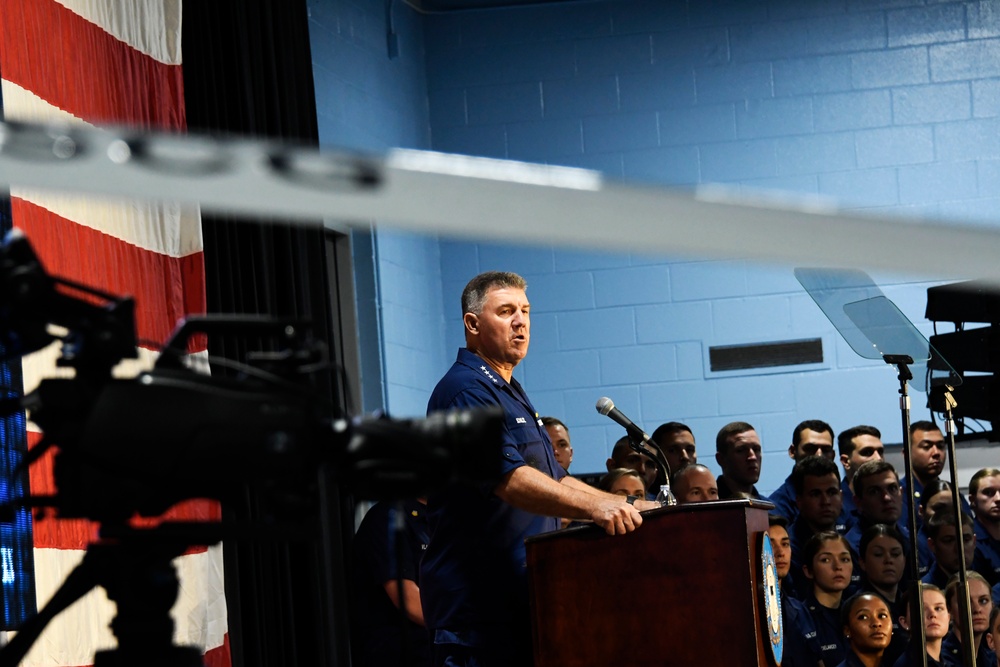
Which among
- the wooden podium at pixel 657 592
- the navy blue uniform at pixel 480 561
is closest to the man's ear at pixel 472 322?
the navy blue uniform at pixel 480 561

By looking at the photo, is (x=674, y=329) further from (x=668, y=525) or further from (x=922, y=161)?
(x=668, y=525)

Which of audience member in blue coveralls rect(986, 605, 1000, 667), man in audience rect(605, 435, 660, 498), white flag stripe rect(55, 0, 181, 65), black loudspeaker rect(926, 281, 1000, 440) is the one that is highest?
white flag stripe rect(55, 0, 181, 65)

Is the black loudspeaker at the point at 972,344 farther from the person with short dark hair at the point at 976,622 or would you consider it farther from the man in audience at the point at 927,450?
the person with short dark hair at the point at 976,622

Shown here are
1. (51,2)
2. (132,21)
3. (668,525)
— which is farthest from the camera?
(132,21)

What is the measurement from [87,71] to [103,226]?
396mm

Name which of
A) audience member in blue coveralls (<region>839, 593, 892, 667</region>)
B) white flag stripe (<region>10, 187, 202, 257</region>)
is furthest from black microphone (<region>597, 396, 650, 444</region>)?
audience member in blue coveralls (<region>839, 593, 892, 667</region>)

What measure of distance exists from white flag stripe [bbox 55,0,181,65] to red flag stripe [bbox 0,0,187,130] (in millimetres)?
22

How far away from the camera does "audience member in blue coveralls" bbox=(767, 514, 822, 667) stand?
4180 millimetres

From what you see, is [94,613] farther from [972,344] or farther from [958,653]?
[972,344]

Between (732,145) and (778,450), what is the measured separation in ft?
4.63

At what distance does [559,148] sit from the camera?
6289 mm

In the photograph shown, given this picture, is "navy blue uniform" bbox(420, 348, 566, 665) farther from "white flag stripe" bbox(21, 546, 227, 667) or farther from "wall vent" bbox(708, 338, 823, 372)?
"wall vent" bbox(708, 338, 823, 372)

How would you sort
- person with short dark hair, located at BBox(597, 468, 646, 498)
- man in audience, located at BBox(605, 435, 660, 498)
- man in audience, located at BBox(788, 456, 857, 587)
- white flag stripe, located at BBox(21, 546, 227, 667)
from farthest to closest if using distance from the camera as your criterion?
man in audience, located at BBox(605, 435, 660, 498) < man in audience, located at BBox(788, 456, 857, 587) < person with short dark hair, located at BBox(597, 468, 646, 498) < white flag stripe, located at BBox(21, 546, 227, 667)

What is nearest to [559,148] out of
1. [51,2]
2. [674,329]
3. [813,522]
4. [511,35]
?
[511,35]
